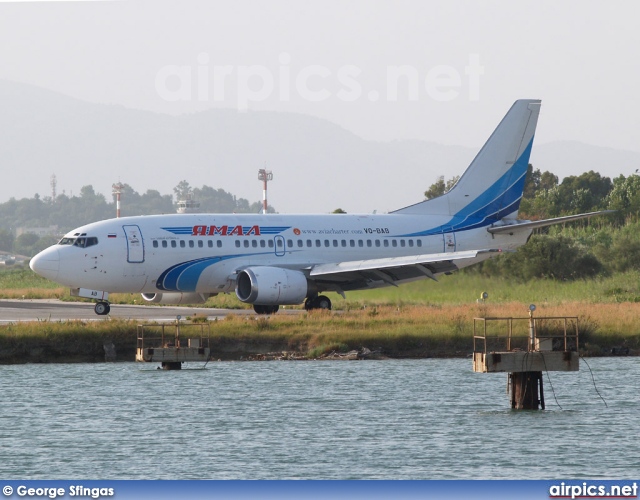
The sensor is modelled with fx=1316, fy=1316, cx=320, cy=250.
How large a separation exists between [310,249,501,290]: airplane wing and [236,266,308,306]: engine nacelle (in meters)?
1.42

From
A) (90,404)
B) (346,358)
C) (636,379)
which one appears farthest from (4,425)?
(636,379)

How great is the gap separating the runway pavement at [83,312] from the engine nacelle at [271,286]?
2.81m

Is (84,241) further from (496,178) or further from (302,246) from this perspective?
(496,178)

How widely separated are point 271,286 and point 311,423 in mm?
17968

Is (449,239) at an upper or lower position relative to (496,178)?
lower

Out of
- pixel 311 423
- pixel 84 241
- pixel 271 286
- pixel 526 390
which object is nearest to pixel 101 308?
pixel 84 241

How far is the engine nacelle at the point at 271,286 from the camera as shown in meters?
56.9

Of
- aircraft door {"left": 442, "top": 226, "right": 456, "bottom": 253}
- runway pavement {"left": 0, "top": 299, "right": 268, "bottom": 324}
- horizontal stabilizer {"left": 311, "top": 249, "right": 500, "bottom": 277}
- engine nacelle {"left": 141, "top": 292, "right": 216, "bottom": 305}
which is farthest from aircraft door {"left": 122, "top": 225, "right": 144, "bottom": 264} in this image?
aircraft door {"left": 442, "top": 226, "right": 456, "bottom": 253}

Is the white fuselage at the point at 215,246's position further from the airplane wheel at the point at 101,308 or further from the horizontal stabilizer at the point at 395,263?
the horizontal stabilizer at the point at 395,263

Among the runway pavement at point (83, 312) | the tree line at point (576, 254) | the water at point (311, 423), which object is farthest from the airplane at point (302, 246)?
the water at point (311, 423)

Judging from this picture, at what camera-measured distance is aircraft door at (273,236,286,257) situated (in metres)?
59.8

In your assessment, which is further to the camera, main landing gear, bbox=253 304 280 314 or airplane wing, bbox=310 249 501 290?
main landing gear, bbox=253 304 280 314

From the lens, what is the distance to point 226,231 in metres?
58.7

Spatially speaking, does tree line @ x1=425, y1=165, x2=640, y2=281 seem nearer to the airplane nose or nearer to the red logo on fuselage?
the red logo on fuselage
